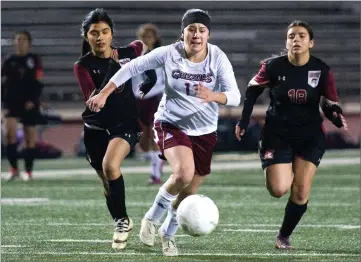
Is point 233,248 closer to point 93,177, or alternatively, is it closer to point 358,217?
point 358,217

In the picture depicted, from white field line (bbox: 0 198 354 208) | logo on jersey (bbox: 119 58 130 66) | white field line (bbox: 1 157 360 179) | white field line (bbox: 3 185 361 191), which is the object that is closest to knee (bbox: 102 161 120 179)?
logo on jersey (bbox: 119 58 130 66)

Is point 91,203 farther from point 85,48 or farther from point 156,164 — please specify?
point 85,48

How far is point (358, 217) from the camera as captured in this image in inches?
407

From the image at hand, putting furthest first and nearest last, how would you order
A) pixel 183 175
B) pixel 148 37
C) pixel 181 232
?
pixel 148 37
pixel 181 232
pixel 183 175

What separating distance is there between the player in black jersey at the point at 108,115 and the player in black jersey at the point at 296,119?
0.89 m

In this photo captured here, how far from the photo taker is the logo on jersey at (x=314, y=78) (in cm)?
825

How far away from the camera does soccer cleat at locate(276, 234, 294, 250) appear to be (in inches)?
320

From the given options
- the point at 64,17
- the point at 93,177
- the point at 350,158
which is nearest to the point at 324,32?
the point at 64,17

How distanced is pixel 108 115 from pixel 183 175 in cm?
102

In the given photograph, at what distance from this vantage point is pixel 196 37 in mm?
7742

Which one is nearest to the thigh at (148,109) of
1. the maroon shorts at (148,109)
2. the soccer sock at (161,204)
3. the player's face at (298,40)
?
the maroon shorts at (148,109)

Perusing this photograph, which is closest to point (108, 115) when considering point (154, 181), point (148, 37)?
point (148, 37)

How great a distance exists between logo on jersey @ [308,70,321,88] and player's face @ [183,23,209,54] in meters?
0.97

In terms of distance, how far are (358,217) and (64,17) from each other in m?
18.9
